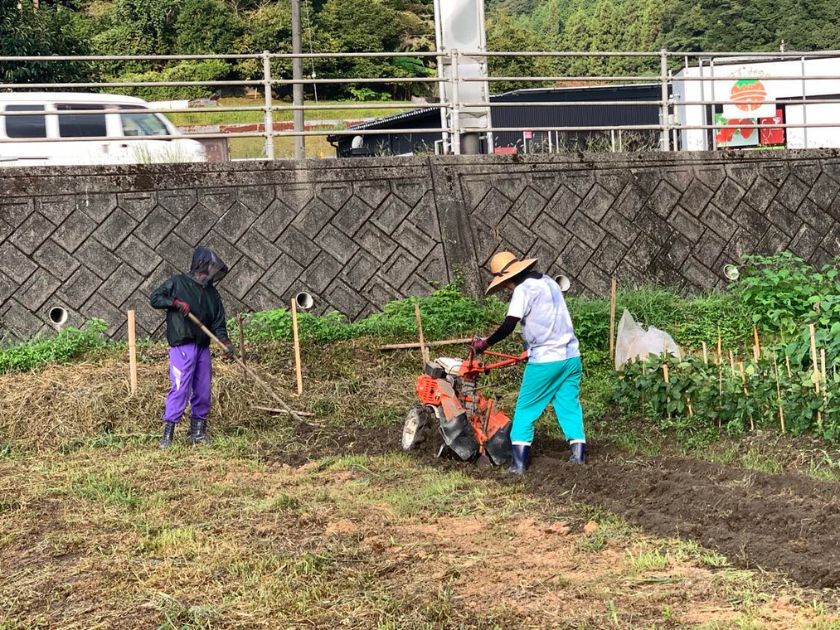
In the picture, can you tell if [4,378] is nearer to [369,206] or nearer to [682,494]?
[369,206]

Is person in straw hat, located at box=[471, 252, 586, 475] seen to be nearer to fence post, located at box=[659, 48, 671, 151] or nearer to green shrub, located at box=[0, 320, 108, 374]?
green shrub, located at box=[0, 320, 108, 374]

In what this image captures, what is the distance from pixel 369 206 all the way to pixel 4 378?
493 centimetres

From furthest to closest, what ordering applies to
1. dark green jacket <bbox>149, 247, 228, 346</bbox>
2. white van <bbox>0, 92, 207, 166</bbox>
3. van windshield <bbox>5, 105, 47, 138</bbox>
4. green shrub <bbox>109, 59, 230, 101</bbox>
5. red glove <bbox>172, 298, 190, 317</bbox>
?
green shrub <bbox>109, 59, 230, 101</bbox> < van windshield <bbox>5, 105, 47, 138</bbox> < white van <bbox>0, 92, 207, 166</bbox> < dark green jacket <bbox>149, 247, 228, 346</bbox> < red glove <bbox>172, 298, 190, 317</bbox>

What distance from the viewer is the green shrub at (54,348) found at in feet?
36.7

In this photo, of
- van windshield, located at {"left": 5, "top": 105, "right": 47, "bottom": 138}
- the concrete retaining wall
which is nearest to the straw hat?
the concrete retaining wall

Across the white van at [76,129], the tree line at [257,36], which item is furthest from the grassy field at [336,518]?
the tree line at [257,36]

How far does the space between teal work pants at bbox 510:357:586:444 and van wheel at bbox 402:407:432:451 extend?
3.14 feet

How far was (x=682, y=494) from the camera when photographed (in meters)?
6.88

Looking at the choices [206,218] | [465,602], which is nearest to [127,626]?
[465,602]

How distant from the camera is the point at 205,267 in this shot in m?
9.73

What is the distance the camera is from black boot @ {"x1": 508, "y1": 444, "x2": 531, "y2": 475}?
797cm

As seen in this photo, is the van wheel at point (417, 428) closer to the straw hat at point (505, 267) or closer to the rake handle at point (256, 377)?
the straw hat at point (505, 267)

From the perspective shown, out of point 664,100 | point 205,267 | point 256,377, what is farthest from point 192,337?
point 664,100

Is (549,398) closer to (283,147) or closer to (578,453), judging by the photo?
(578,453)
